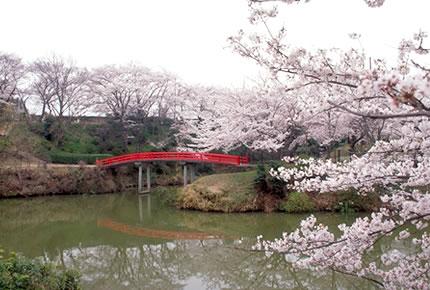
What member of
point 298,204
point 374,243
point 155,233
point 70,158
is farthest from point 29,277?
point 70,158

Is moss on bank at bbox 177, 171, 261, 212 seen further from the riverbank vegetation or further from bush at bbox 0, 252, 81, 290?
bush at bbox 0, 252, 81, 290

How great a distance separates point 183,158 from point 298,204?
19.5 feet

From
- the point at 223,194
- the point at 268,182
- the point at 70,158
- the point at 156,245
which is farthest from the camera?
the point at 70,158

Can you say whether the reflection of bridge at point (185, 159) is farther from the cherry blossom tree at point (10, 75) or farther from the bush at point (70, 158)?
the cherry blossom tree at point (10, 75)

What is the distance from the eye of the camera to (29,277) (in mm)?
4141

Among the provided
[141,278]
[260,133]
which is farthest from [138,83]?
[141,278]

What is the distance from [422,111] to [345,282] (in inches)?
216

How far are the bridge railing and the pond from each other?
7.90 feet

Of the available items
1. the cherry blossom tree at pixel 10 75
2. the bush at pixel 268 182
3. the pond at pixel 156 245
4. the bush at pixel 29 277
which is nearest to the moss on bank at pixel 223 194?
the bush at pixel 268 182

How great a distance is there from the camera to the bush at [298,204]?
488 inches

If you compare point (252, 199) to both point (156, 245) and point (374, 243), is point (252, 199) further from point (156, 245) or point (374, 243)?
point (374, 243)

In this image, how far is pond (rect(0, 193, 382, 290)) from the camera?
276 inches

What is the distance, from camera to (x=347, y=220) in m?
11.2

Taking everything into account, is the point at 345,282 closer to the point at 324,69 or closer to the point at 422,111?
the point at 324,69
